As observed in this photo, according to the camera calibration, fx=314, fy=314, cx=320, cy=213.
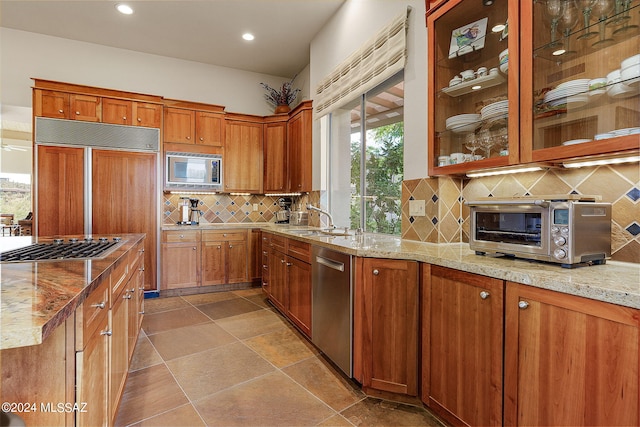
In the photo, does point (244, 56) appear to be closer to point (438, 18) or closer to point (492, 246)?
point (438, 18)

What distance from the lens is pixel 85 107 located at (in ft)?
12.0

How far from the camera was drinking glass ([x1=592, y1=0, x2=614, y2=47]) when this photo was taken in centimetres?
135

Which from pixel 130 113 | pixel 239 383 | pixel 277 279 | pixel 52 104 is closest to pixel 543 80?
pixel 239 383

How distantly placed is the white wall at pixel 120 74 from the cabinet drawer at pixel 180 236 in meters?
1.95

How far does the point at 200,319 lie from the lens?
3186 mm

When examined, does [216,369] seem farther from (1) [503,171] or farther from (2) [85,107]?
(2) [85,107]

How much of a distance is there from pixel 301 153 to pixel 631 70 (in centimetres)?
320

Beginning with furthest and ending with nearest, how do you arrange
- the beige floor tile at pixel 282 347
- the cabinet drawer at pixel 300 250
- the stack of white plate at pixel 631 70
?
1. the cabinet drawer at pixel 300 250
2. the beige floor tile at pixel 282 347
3. the stack of white plate at pixel 631 70

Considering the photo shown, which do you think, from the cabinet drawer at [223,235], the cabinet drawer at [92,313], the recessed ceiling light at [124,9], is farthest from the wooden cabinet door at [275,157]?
the cabinet drawer at [92,313]

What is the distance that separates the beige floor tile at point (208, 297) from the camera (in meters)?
3.82

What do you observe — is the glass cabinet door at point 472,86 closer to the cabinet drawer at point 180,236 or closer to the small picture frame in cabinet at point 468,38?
the small picture frame in cabinet at point 468,38

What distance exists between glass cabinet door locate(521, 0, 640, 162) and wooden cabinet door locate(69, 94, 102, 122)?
423 centimetres

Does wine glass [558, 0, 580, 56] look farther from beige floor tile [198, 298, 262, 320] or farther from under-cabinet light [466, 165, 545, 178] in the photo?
beige floor tile [198, 298, 262, 320]

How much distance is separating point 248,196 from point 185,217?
994mm
